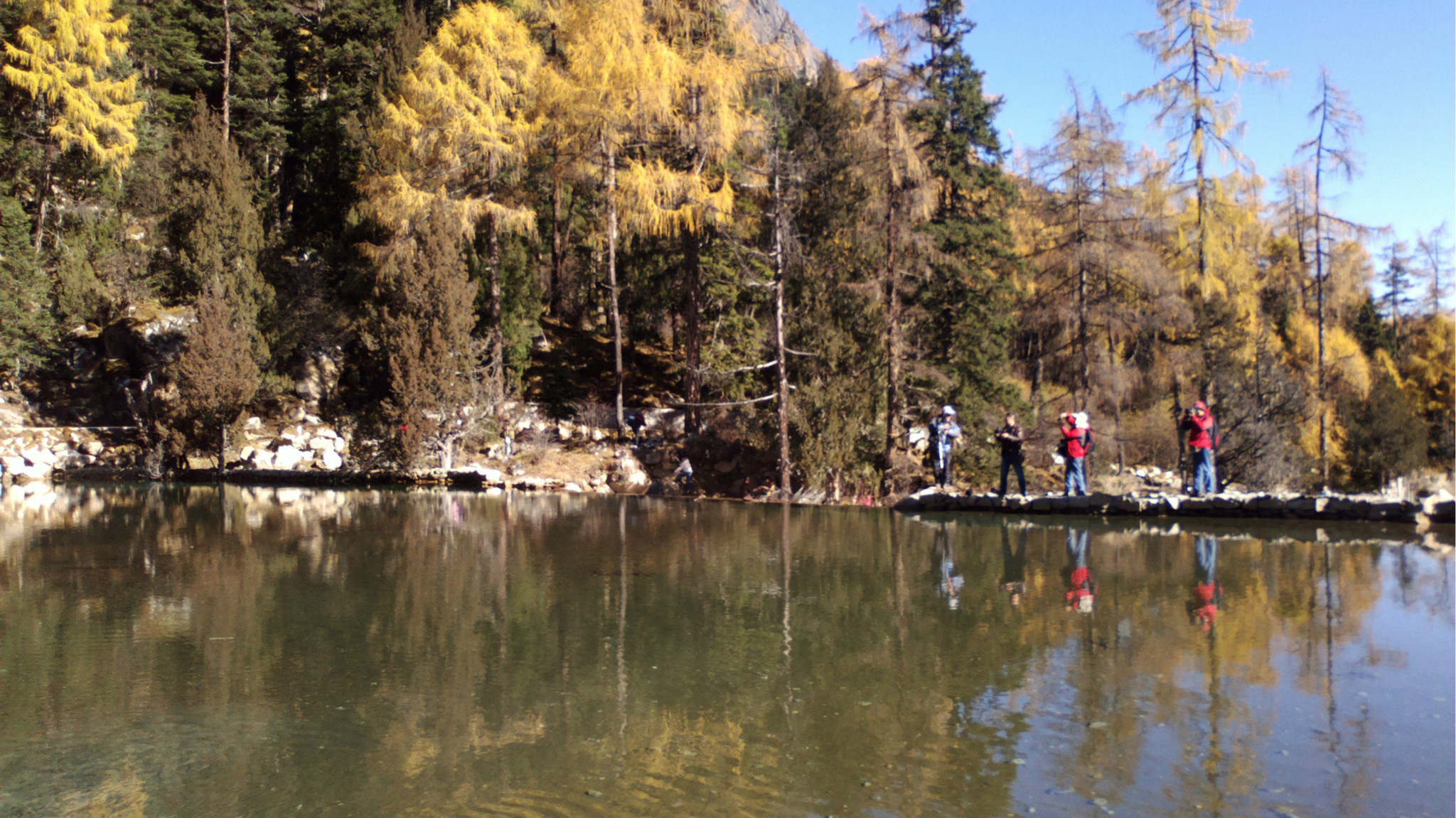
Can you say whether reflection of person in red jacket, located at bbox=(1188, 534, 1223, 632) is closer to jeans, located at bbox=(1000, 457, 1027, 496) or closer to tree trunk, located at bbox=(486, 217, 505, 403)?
jeans, located at bbox=(1000, 457, 1027, 496)

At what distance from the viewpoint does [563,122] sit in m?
22.4

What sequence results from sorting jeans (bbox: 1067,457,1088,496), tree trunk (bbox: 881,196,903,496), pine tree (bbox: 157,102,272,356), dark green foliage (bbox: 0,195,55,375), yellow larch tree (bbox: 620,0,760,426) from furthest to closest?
dark green foliage (bbox: 0,195,55,375), pine tree (bbox: 157,102,272,356), yellow larch tree (bbox: 620,0,760,426), tree trunk (bbox: 881,196,903,496), jeans (bbox: 1067,457,1088,496)

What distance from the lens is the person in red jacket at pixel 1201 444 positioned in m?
13.2

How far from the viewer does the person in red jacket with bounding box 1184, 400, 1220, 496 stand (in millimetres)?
13172

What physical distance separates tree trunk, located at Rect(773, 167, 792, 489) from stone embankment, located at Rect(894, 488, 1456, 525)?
5277 mm

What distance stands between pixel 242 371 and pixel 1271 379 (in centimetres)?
2460

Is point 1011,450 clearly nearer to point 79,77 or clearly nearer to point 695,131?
point 695,131

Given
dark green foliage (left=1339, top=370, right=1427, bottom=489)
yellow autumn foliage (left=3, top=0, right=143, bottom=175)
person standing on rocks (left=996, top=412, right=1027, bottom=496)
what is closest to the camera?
person standing on rocks (left=996, top=412, right=1027, bottom=496)

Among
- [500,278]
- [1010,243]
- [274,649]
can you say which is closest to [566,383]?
[500,278]

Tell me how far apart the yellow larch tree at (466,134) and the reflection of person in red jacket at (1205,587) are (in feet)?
53.5

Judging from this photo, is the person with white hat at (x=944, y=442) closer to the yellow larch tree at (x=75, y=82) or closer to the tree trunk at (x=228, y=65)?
the tree trunk at (x=228, y=65)

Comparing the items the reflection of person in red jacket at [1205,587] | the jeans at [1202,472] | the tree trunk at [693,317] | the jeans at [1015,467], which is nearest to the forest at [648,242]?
the tree trunk at [693,317]

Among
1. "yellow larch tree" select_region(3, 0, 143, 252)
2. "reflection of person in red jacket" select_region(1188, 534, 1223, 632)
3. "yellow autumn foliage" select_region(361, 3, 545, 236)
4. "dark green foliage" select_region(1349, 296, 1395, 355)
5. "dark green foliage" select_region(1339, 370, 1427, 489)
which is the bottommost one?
"reflection of person in red jacket" select_region(1188, 534, 1223, 632)

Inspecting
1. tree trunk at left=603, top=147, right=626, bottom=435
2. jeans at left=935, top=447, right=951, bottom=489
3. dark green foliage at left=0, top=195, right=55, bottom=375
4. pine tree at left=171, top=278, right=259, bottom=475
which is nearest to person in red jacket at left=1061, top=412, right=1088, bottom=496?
jeans at left=935, top=447, right=951, bottom=489
